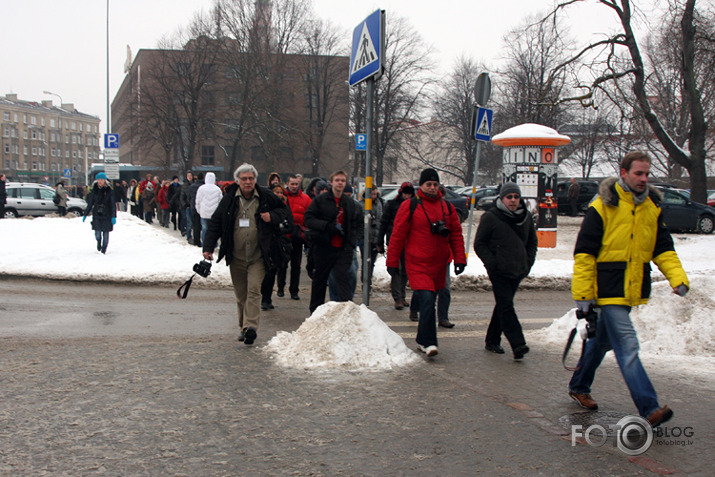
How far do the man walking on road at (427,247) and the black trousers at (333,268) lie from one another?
130 centimetres

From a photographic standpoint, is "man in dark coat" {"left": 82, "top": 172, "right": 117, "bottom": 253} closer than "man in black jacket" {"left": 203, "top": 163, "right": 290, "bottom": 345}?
No

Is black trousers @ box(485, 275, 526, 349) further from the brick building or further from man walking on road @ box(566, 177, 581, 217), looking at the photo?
the brick building

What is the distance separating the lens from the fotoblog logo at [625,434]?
4168mm

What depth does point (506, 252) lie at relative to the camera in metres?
6.48

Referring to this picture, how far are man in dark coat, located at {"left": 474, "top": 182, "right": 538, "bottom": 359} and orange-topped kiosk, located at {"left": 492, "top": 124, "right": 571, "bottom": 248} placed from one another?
9.86 meters

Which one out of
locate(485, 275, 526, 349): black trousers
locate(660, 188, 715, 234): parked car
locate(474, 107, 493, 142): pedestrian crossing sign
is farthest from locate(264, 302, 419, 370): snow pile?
locate(660, 188, 715, 234): parked car

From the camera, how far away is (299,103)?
196 ft

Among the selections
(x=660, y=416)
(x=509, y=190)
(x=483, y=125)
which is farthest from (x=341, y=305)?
(x=483, y=125)

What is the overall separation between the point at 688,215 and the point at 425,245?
2035cm

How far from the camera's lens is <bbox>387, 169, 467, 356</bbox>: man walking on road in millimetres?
6492

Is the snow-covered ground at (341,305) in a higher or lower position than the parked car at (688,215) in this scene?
lower

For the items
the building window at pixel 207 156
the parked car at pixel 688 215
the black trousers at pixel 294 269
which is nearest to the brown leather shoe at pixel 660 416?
the black trousers at pixel 294 269

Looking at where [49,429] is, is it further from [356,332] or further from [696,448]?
[696,448]

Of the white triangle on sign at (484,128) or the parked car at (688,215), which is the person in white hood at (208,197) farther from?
the parked car at (688,215)
